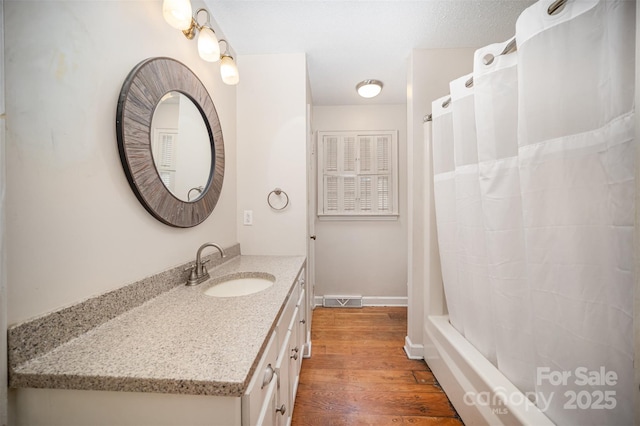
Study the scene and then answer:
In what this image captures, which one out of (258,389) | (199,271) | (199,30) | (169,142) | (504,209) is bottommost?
(258,389)

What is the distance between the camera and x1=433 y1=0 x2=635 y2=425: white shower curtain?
2.20 ft

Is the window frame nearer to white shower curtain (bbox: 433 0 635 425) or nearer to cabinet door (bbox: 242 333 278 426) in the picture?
white shower curtain (bbox: 433 0 635 425)

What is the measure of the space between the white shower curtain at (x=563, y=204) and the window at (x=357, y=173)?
158 centimetres

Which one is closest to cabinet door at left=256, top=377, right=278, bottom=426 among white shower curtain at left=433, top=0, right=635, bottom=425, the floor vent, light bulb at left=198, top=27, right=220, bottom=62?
white shower curtain at left=433, top=0, right=635, bottom=425

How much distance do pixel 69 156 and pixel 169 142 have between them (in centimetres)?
41

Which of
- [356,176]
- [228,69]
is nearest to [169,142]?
[228,69]

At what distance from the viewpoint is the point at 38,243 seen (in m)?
0.60

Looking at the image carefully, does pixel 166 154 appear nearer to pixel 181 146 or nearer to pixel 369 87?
pixel 181 146

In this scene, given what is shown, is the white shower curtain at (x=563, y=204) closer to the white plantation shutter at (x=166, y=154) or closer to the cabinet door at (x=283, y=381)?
the cabinet door at (x=283, y=381)

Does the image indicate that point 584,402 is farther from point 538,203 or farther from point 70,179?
point 70,179

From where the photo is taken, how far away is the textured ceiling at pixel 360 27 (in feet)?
4.57

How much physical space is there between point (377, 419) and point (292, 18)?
7.88ft

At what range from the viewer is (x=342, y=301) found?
2.69m

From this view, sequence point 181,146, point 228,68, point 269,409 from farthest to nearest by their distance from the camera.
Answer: point 228,68, point 181,146, point 269,409
